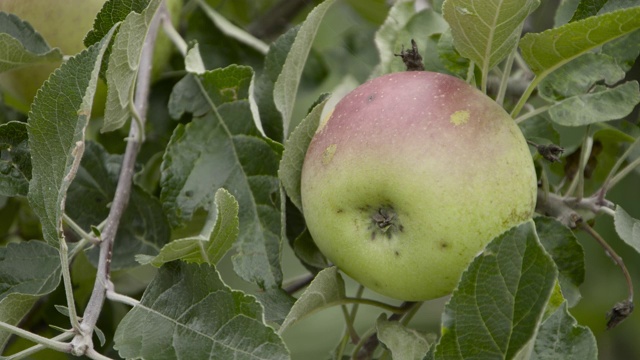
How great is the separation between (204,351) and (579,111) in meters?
0.47

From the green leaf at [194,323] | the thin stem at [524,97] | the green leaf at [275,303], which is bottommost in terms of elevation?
the green leaf at [275,303]

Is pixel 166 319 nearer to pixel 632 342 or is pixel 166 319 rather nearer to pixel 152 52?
pixel 152 52

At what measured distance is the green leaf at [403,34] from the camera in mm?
1074

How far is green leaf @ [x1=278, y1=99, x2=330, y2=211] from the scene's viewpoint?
885 mm

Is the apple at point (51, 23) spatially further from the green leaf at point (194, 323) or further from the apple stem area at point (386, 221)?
the apple stem area at point (386, 221)

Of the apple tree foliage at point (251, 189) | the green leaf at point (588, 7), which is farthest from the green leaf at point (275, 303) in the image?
the green leaf at point (588, 7)

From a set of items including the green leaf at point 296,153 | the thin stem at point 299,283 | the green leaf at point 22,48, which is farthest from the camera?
the thin stem at point 299,283

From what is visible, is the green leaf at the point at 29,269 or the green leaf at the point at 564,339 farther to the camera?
the green leaf at the point at 29,269

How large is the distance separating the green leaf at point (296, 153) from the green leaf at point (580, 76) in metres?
0.25

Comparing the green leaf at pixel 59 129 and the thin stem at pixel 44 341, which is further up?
the green leaf at pixel 59 129

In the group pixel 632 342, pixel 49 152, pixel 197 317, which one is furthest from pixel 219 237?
pixel 632 342

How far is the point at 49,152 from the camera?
2.64 ft

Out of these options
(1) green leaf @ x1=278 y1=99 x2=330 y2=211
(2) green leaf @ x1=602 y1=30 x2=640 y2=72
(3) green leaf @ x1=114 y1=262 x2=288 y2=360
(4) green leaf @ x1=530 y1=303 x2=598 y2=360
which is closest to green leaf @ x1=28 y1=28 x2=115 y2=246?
(3) green leaf @ x1=114 y1=262 x2=288 y2=360

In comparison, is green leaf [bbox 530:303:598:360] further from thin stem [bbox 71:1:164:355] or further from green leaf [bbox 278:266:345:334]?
thin stem [bbox 71:1:164:355]
